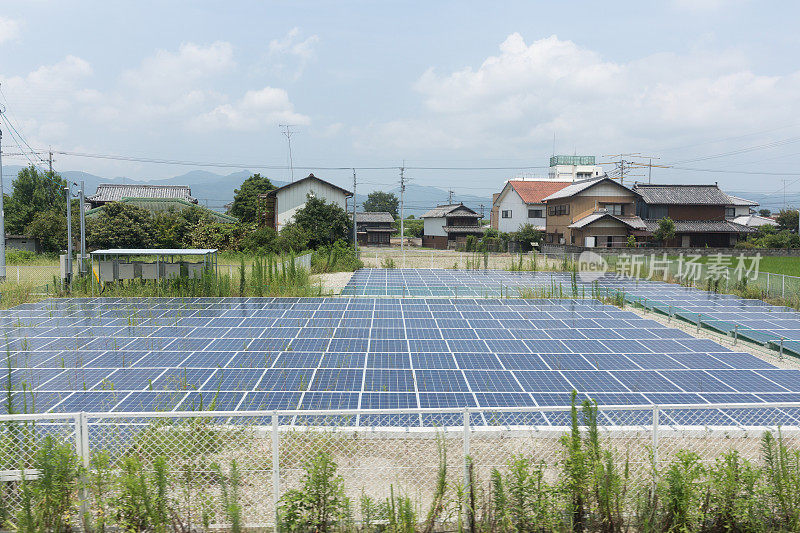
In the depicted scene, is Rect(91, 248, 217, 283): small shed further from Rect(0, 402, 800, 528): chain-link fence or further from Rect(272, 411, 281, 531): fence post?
Rect(272, 411, 281, 531): fence post

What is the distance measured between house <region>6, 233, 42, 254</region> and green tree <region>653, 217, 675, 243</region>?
44.7 meters

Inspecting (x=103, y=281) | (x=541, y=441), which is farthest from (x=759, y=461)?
(x=103, y=281)

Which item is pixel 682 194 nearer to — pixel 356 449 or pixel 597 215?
pixel 597 215

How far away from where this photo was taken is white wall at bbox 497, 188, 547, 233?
172 feet

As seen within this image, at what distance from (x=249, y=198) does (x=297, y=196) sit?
1240 centimetres

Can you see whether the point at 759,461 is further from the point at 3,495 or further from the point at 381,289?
A: the point at 381,289

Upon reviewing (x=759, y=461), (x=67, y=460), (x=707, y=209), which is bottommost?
(x=759, y=461)

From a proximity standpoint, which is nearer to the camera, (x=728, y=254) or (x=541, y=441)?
(x=541, y=441)

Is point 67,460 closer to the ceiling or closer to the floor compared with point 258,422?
closer to the ceiling

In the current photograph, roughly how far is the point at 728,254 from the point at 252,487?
39838mm

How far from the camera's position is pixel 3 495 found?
15.3ft

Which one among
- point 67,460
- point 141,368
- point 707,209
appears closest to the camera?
point 67,460

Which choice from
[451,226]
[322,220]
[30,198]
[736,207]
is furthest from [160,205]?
[736,207]

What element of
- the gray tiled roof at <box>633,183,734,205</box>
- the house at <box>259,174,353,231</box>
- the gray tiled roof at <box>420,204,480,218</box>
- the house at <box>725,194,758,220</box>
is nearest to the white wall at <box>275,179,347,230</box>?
the house at <box>259,174,353,231</box>
